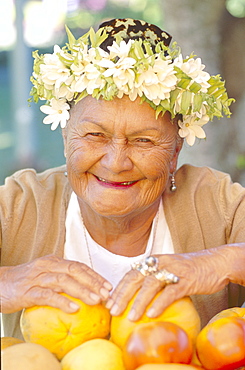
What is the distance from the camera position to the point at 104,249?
8.52 feet

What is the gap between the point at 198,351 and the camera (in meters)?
1.56

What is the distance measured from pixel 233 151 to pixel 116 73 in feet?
10.2

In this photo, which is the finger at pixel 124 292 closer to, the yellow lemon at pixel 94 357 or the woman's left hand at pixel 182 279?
the woman's left hand at pixel 182 279

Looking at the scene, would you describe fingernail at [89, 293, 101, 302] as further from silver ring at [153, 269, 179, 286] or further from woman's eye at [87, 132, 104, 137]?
woman's eye at [87, 132, 104, 137]

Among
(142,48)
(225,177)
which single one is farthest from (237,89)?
(142,48)

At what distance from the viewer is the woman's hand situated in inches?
66.4

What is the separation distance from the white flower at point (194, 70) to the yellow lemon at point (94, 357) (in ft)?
3.68

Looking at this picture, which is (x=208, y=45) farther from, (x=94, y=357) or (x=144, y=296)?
(x=94, y=357)

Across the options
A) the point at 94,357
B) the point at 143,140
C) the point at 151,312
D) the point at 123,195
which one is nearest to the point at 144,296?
the point at 151,312

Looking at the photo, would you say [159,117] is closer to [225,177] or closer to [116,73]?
[116,73]

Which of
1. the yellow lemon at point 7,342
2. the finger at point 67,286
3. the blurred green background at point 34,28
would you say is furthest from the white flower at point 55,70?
the blurred green background at point 34,28

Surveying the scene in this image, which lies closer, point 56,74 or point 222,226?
point 56,74

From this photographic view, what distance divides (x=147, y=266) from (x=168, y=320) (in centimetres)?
21

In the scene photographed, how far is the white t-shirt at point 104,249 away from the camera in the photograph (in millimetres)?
Answer: 2564
